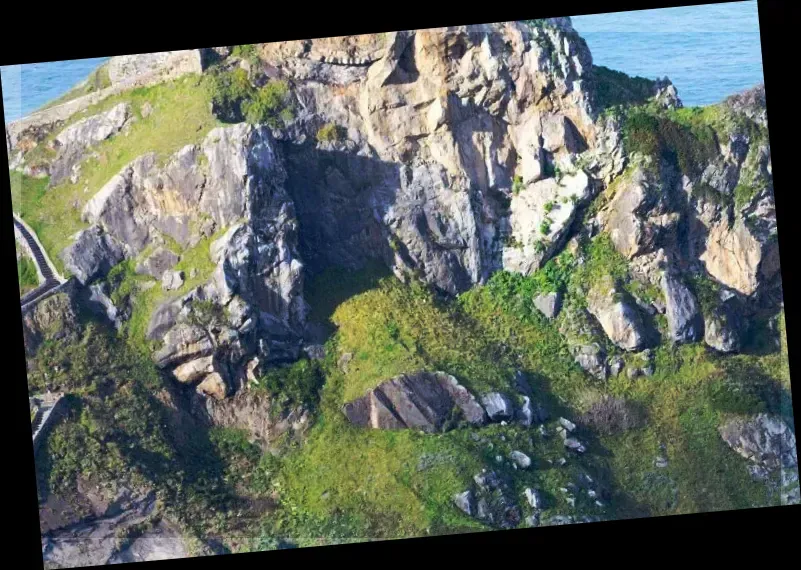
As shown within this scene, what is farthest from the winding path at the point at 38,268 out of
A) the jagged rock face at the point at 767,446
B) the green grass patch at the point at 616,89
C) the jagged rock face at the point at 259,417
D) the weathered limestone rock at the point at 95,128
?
the jagged rock face at the point at 767,446

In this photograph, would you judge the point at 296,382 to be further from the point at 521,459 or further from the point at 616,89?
the point at 616,89

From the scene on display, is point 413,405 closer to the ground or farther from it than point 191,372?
closer to the ground

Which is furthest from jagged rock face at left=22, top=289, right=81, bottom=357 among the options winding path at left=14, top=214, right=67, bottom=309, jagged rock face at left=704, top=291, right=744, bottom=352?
jagged rock face at left=704, top=291, right=744, bottom=352

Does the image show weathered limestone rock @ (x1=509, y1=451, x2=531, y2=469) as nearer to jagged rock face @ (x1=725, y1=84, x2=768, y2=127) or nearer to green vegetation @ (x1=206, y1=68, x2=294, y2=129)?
green vegetation @ (x1=206, y1=68, x2=294, y2=129)

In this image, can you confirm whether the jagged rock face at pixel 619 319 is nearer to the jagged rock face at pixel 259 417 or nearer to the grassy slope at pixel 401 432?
the grassy slope at pixel 401 432

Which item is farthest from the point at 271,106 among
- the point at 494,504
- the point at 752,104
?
the point at 752,104

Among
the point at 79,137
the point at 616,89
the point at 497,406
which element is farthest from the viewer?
the point at 616,89
